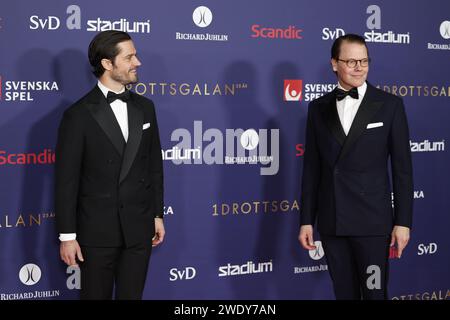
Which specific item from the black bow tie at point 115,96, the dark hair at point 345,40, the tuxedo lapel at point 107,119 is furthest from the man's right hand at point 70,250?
the dark hair at point 345,40

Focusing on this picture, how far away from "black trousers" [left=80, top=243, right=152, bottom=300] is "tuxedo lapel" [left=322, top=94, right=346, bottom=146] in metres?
Result: 1.02

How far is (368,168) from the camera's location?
3.07m

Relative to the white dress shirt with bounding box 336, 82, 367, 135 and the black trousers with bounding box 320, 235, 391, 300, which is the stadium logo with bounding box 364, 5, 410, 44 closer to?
the white dress shirt with bounding box 336, 82, 367, 135

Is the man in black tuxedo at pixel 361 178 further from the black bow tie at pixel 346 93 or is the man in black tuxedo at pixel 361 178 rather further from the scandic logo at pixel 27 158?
the scandic logo at pixel 27 158

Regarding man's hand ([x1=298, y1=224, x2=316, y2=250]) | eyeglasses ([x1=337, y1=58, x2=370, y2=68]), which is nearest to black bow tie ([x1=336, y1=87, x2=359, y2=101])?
eyeglasses ([x1=337, y1=58, x2=370, y2=68])

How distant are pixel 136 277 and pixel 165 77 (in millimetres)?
1292

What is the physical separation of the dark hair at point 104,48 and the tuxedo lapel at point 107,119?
0.15 meters

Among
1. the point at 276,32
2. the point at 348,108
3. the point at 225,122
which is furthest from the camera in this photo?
the point at 276,32

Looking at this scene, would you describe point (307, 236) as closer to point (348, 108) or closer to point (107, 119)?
point (348, 108)

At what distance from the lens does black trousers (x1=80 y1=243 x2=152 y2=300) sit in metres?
2.97

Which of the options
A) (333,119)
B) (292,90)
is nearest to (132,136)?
(333,119)

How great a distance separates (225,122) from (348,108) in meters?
1.02

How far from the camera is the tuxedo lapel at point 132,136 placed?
2.97m
